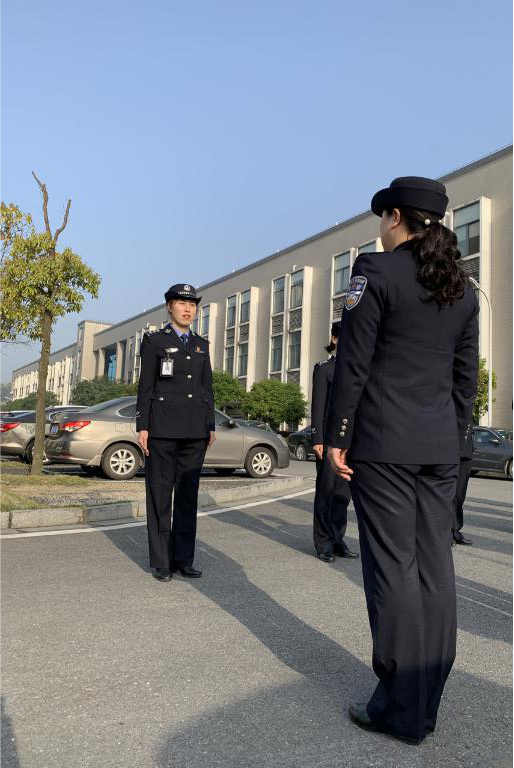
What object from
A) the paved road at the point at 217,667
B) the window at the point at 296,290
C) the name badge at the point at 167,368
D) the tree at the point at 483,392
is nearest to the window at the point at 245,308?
the window at the point at 296,290

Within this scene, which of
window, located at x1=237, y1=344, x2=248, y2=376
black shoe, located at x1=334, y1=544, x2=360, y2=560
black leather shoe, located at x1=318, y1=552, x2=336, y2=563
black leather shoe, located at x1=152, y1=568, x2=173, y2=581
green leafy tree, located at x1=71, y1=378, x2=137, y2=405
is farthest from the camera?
green leafy tree, located at x1=71, y1=378, x2=137, y2=405

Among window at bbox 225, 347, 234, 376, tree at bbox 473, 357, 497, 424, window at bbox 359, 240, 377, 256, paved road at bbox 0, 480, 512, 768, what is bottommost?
paved road at bbox 0, 480, 512, 768

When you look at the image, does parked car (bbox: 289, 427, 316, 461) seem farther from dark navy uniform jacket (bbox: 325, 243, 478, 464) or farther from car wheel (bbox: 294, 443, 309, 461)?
dark navy uniform jacket (bbox: 325, 243, 478, 464)

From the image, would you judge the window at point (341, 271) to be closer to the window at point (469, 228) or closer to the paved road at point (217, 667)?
the window at point (469, 228)

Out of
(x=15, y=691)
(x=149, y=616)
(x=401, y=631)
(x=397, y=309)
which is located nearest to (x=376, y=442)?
(x=397, y=309)

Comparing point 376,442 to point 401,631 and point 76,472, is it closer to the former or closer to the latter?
point 401,631

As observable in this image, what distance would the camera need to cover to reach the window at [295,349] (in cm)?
5203

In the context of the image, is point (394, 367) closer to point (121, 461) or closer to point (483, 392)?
point (121, 461)

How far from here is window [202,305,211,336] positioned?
2643 inches

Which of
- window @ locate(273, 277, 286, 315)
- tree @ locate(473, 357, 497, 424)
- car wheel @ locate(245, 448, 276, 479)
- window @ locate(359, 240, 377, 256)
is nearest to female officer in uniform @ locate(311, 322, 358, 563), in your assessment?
car wheel @ locate(245, 448, 276, 479)

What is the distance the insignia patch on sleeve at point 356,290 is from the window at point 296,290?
50.2 meters

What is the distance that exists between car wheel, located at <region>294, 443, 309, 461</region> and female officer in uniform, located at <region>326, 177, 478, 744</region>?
26.0m

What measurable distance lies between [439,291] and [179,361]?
2.91 meters

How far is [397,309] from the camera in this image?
2455mm
